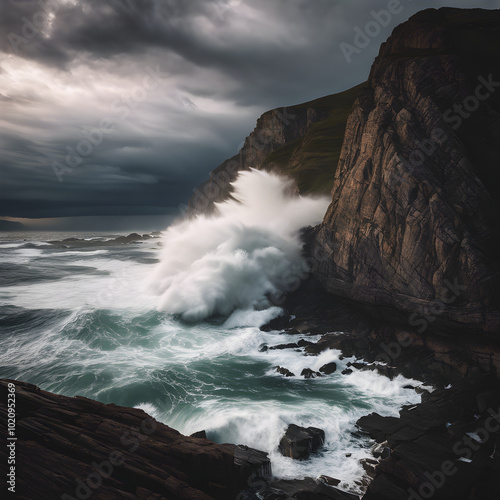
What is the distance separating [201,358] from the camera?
17.2 meters

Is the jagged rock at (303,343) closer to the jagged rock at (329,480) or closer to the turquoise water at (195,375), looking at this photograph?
the turquoise water at (195,375)

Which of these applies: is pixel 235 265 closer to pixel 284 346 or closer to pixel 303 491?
pixel 284 346

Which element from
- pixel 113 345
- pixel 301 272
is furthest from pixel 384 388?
pixel 113 345

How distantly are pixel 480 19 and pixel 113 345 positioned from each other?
93.2 feet

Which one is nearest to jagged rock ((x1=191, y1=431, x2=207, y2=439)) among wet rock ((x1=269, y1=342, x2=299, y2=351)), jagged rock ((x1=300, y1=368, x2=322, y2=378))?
jagged rock ((x1=300, y1=368, x2=322, y2=378))

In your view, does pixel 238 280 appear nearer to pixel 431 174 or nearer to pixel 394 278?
pixel 394 278

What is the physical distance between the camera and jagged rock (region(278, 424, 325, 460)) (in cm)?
988

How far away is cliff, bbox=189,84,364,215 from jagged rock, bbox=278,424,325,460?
2477 centimetres

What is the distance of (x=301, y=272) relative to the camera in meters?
25.2

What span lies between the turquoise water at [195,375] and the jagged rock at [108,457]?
2.10 meters

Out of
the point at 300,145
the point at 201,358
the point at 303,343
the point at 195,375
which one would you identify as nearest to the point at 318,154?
the point at 300,145

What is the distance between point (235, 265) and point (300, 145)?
27.6 metres

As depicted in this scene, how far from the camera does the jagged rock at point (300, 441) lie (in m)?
9.88

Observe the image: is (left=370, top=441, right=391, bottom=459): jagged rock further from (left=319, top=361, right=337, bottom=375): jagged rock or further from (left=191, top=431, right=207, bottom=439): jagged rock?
(left=191, top=431, right=207, bottom=439): jagged rock
